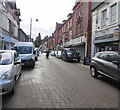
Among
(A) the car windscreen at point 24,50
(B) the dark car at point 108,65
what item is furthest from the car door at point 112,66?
(A) the car windscreen at point 24,50

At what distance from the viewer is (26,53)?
10.6 metres

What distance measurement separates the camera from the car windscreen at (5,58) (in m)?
4.70

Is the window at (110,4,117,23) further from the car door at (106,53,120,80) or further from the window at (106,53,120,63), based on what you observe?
the car door at (106,53,120,80)

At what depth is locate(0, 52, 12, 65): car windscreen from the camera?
4.70 m

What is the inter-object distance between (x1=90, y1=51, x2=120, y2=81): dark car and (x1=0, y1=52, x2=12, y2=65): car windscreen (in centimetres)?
458

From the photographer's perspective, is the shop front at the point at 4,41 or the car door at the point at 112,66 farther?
the shop front at the point at 4,41

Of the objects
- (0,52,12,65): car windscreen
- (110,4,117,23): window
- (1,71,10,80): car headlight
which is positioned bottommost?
(1,71,10,80): car headlight

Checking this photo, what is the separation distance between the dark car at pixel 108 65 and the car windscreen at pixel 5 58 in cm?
458

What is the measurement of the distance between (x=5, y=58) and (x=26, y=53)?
5.61 metres

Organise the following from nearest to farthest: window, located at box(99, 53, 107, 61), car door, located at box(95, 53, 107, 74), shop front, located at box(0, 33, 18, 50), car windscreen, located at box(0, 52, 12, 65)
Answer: car windscreen, located at box(0, 52, 12, 65) → car door, located at box(95, 53, 107, 74) → window, located at box(99, 53, 107, 61) → shop front, located at box(0, 33, 18, 50)

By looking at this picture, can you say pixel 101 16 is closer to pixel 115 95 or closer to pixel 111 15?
pixel 111 15

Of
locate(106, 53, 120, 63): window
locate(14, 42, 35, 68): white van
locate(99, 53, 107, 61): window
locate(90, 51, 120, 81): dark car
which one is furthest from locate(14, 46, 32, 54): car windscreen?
locate(106, 53, 120, 63): window

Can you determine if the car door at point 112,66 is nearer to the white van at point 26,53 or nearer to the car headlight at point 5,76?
the car headlight at point 5,76

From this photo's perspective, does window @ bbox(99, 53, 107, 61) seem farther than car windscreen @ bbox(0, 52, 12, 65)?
Yes
